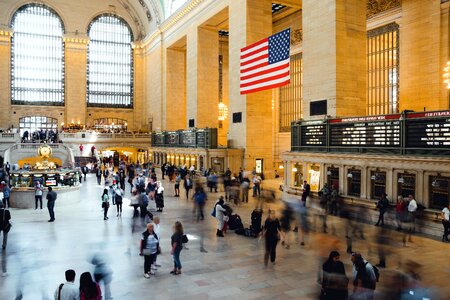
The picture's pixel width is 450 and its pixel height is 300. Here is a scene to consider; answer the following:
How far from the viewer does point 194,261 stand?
8219 millimetres

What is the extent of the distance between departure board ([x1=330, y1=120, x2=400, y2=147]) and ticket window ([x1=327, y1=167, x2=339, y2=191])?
0.96 metres

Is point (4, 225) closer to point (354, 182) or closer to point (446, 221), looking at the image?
point (354, 182)

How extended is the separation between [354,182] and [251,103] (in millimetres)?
10819

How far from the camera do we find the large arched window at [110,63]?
144 feet

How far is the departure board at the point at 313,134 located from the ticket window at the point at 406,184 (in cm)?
379

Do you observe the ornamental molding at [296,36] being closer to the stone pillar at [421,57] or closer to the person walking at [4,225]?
the stone pillar at [421,57]

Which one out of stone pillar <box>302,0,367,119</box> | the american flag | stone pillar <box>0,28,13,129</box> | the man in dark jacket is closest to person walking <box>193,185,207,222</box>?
the man in dark jacket

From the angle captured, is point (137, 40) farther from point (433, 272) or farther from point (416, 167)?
point (433, 272)

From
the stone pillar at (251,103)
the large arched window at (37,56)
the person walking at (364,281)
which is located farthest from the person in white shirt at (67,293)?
the large arched window at (37,56)

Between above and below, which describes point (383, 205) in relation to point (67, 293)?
above

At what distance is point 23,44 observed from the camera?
4097 centimetres

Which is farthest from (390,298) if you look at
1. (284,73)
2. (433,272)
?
(284,73)

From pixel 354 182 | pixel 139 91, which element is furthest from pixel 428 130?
pixel 139 91

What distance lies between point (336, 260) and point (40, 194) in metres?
12.6
